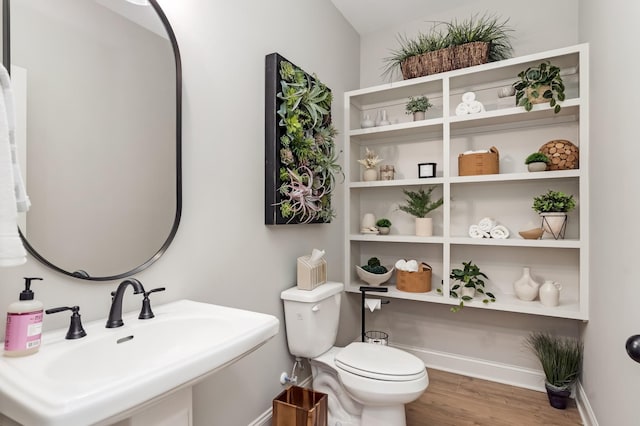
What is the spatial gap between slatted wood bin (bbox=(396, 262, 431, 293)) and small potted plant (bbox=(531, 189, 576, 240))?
0.81m

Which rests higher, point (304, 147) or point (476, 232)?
point (304, 147)

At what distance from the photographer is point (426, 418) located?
2018 mm

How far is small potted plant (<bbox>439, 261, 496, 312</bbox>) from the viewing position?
2.31m

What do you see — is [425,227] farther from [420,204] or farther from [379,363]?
[379,363]

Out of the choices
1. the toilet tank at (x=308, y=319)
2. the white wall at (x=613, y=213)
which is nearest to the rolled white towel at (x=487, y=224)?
the white wall at (x=613, y=213)

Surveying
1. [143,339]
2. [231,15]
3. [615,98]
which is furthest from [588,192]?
[143,339]

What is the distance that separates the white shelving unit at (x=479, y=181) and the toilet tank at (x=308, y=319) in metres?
0.72

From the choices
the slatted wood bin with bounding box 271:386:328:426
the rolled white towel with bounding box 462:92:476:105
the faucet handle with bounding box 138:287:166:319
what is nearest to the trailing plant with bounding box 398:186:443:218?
the rolled white towel with bounding box 462:92:476:105

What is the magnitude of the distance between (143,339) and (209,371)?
1.09ft

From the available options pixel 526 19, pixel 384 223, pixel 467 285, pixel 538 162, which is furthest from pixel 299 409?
pixel 526 19

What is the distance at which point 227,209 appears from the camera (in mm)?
1598

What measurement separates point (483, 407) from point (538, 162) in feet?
5.16

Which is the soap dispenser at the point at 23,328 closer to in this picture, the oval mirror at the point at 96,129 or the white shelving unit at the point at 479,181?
the oval mirror at the point at 96,129

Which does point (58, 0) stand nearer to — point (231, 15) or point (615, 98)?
point (231, 15)
